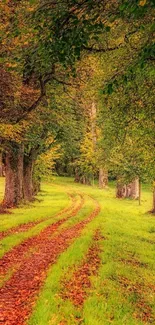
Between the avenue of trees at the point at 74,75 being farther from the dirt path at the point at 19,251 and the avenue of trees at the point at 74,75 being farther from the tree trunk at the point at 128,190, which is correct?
the tree trunk at the point at 128,190

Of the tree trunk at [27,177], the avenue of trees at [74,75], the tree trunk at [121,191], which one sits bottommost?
the tree trunk at [121,191]

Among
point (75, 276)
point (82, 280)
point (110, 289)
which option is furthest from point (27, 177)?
point (110, 289)

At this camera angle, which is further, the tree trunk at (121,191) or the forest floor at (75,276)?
the tree trunk at (121,191)

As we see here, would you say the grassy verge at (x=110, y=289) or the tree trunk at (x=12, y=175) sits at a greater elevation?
the tree trunk at (x=12, y=175)

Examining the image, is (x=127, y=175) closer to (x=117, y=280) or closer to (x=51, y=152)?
(x=51, y=152)

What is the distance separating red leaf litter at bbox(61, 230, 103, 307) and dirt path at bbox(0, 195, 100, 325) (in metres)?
0.76

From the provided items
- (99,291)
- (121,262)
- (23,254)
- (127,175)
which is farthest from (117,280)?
(127,175)

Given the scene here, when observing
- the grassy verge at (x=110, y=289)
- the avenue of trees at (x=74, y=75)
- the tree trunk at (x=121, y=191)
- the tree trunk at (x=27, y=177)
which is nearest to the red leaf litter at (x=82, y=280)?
the grassy verge at (x=110, y=289)

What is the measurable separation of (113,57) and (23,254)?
8056mm

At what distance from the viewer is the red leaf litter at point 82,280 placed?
29.9 ft

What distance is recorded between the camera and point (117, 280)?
11.0m

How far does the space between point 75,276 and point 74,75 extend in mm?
5597

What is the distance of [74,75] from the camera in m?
9.32

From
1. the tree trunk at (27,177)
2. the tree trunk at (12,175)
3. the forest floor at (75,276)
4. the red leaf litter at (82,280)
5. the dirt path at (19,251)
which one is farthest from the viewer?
the tree trunk at (27,177)
